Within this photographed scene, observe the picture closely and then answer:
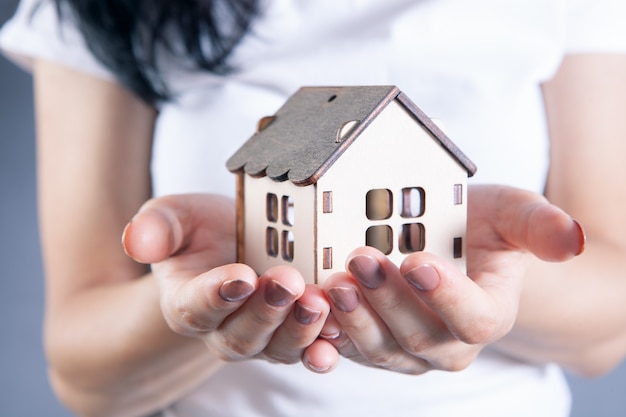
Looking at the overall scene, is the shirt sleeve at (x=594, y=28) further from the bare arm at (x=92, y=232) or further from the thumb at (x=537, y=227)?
the bare arm at (x=92, y=232)

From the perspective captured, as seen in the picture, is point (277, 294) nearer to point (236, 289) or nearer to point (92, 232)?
point (236, 289)

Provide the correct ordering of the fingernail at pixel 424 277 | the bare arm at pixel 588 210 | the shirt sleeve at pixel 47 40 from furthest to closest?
the shirt sleeve at pixel 47 40, the bare arm at pixel 588 210, the fingernail at pixel 424 277

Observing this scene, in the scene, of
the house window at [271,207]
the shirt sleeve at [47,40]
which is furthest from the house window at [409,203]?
the shirt sleeve at [47,40]

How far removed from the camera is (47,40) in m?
0.91

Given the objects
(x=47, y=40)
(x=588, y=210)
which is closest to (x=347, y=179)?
(x=588, y=210)

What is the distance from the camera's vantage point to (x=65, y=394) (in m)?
0.89

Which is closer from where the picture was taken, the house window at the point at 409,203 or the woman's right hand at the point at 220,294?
the woman's right hand at the point at 220,294

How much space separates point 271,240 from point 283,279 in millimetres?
193

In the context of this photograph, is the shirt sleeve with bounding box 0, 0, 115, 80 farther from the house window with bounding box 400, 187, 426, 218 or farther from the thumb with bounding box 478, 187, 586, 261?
the thumb with bounding box 478, 187, 586, 261

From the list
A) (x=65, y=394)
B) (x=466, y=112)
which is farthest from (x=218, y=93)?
(x=65, y=394)

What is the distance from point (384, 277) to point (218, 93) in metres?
0.46

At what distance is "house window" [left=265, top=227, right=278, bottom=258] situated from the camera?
625 millimetres

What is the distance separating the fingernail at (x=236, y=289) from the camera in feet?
1.45

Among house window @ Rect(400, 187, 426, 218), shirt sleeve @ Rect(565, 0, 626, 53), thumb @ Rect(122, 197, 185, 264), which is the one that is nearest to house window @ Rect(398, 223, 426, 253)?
house window @ Rect(400, 187, 426, 218)
